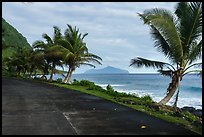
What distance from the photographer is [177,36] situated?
38.1ft

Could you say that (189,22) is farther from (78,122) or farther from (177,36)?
(78,122)

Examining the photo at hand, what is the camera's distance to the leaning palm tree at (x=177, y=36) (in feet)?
37.5

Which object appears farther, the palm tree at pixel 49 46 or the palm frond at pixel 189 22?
the palm tree at pixel 49 46

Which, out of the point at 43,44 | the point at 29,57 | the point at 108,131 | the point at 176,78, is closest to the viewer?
the point at 108,131

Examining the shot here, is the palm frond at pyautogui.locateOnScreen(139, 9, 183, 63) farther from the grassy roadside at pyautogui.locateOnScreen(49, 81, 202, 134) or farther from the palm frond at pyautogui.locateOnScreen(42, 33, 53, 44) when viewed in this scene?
the palm frond at pyautogui.locateOnScreen(42, 33, 53, 44)

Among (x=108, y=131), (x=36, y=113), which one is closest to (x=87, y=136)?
(x=108, y=131)

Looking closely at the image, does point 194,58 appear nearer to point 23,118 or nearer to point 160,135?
point 160,135

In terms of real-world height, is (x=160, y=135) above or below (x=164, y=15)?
below

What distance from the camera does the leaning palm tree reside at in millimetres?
11422

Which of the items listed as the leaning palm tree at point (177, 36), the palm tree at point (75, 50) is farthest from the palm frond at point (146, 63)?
the palm tree at point (75, 50)

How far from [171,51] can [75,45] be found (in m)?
14.5

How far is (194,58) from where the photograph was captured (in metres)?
12.1

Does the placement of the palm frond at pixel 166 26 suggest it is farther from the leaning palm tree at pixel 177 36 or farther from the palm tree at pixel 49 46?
the palm tree at pixel 49 46

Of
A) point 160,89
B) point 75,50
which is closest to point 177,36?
point 75,50
